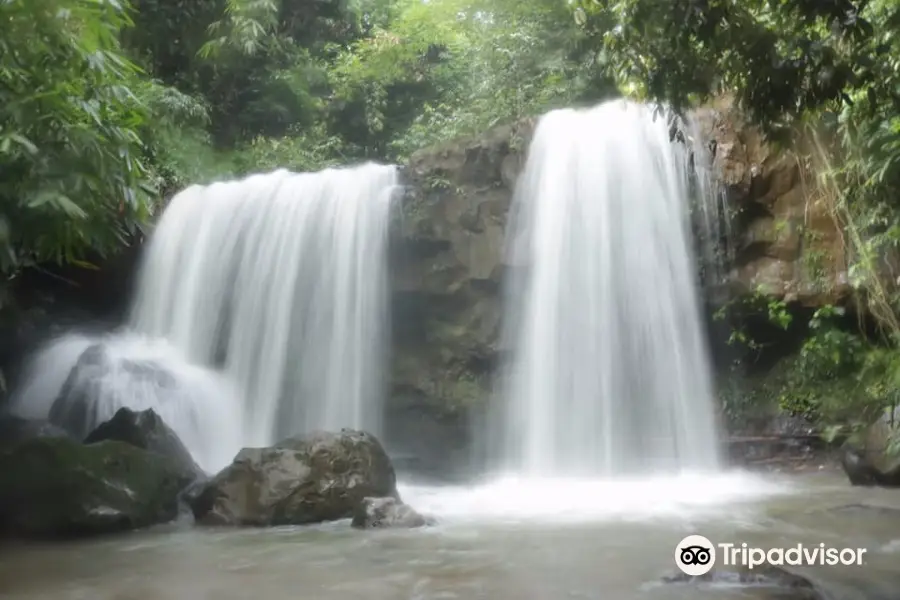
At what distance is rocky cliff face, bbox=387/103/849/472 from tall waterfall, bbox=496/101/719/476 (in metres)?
0.36

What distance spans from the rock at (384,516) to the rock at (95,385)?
4043mm

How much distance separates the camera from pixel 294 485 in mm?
7266

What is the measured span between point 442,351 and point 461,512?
359cm

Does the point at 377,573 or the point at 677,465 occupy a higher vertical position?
the point at 677,465

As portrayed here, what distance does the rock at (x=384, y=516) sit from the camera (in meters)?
6.77

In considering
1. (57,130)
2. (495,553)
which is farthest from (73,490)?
(495,553)

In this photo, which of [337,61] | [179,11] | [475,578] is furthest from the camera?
[337,61]

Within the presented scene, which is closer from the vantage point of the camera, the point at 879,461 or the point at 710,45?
the point at 710,45

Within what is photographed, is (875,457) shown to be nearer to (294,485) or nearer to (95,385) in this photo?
(294,485)

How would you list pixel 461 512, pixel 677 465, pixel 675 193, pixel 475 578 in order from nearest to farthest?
pixel 475 578
pixel 461 512
pixel 677 465
pixel 675 193

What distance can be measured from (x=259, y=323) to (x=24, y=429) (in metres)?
3.40

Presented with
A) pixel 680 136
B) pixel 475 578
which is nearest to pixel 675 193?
pixel 680 136

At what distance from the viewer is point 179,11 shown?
595 inches

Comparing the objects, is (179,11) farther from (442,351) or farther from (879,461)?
(879,461)
